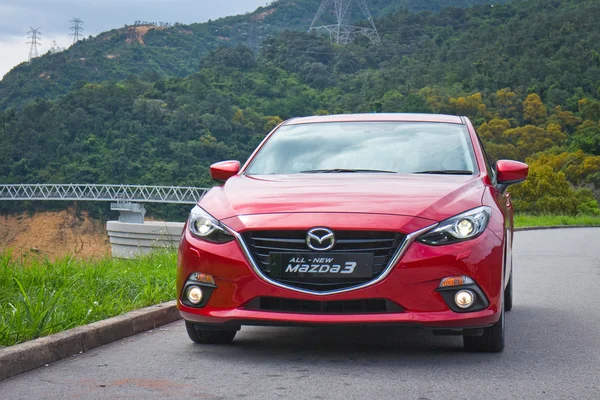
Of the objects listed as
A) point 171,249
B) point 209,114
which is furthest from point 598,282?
point 209,114

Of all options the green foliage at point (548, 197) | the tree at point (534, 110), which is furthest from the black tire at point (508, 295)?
the tree at point (534, 110)

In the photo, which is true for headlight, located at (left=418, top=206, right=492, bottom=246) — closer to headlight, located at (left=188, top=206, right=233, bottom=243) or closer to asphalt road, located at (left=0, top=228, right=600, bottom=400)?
asphalt road, located at (left=0, top=228, right=600, bottom=400)

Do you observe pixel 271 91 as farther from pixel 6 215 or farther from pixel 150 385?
pixel 150 385

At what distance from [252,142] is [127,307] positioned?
108 metres

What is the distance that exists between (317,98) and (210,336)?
122511 mm

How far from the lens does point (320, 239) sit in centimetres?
530

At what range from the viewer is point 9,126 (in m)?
120

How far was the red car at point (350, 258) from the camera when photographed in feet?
17.3

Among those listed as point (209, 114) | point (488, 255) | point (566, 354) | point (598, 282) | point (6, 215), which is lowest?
point (6, 215)

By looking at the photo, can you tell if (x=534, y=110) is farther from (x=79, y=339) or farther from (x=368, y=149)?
(x=79, y=339)

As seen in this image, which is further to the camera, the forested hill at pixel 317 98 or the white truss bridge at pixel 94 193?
the white truss bridge at pixel 94 193

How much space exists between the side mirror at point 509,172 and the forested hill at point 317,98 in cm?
7349

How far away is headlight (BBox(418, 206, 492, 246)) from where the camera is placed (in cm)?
530

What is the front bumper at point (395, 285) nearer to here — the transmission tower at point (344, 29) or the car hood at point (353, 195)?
the car hood at point (353, 195)
